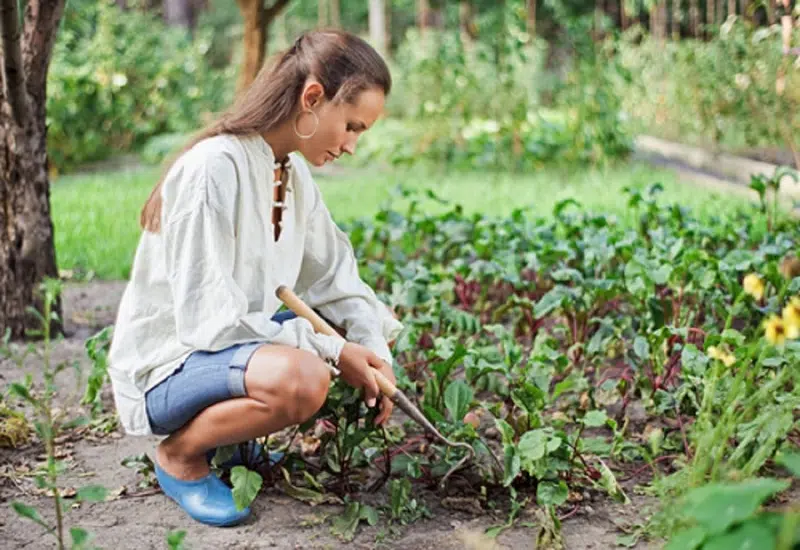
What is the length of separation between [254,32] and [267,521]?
594 centimetres

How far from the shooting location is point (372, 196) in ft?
23.3

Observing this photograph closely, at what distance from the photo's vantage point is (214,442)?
2.44 m

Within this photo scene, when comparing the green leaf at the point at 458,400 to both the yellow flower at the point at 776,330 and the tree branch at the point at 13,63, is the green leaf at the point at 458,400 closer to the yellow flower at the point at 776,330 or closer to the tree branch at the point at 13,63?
the yellow flower at the point at 776,330

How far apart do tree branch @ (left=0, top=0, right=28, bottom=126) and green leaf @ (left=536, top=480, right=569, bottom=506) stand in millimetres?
2137

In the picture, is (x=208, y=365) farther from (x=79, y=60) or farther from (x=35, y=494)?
(x=79, y=60)

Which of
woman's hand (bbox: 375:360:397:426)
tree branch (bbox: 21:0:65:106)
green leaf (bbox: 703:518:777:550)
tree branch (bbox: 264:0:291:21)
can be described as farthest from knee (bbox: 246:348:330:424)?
tree branch (bbox: 264:0:291:21)

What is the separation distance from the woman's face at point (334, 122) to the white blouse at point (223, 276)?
0.34 ft

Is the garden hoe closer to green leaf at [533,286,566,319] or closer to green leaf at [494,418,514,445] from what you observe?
green leaf at [494,418,514,445]

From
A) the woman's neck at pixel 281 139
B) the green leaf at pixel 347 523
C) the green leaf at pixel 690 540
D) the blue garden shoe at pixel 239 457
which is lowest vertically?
the green leaf at pixel 347 523

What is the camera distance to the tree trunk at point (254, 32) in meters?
7.72

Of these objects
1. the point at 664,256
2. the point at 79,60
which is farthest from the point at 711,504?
the point at 79,60

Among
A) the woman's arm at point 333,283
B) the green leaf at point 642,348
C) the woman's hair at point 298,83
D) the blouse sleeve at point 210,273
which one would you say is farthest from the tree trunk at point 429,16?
the blouse sleeve at point 210,273

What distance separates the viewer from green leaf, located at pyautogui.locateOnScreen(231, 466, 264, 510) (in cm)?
239

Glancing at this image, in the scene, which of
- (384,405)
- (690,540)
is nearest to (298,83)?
(384,405)
